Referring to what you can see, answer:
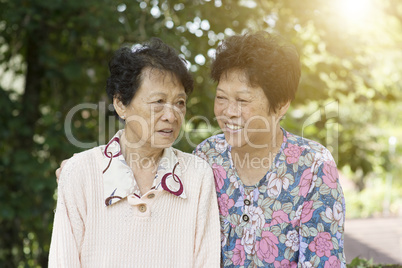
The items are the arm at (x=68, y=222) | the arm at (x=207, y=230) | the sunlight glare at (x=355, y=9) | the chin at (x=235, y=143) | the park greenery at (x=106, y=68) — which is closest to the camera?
the arm at (x=68, y=222)

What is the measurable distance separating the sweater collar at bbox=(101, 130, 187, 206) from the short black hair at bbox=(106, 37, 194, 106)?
0.74 feet

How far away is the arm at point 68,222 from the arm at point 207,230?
46cm

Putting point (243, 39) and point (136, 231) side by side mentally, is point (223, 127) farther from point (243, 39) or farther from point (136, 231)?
point (136, 231)

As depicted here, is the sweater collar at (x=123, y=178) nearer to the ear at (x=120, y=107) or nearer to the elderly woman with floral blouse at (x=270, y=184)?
the ear at (x=120, y=107)

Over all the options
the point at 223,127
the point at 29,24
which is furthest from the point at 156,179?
the point at 29,24

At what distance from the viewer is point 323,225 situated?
188 centimetres

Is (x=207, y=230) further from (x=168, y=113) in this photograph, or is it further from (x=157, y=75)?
(x=157, y=75)

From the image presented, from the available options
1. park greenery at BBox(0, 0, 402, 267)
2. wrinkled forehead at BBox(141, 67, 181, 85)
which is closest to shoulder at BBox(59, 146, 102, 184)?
wrinkled forehead at BBox(141, 67, 181, 85)

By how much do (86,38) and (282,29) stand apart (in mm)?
1457

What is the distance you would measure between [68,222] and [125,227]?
218 mm

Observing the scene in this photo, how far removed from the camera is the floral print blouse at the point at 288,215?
6.18 feet

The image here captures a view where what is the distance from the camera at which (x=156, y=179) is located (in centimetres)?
189

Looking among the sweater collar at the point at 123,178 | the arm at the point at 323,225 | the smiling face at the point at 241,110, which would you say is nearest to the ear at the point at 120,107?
the sweater collar at the point at 123,178

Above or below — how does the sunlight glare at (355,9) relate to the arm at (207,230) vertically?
above
